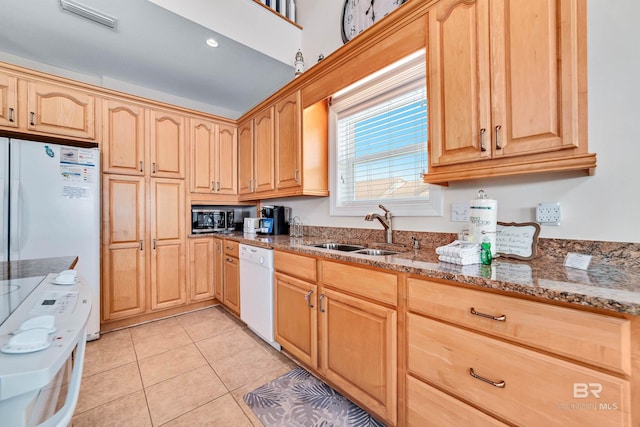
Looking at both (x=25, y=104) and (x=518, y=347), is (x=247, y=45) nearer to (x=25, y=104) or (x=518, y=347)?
(x=25, y=104)

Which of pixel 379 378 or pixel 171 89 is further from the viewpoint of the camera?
pixel 171 89

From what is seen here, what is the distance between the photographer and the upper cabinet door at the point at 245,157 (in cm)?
301

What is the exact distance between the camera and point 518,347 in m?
0.86

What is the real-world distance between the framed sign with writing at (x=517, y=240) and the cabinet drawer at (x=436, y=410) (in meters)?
0.70

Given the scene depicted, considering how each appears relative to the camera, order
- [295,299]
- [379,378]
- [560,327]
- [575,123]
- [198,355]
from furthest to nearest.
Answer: [198,355] < [295,299] < [379,378] < [575,123] < [560,327]

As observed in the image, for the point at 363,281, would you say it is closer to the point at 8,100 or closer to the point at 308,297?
the point at 308,297

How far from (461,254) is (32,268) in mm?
1957

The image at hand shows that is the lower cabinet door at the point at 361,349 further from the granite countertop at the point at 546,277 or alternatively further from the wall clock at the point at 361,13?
the wall clock at the point at 361,13

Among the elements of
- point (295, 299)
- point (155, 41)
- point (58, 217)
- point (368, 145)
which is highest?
point (155, 41)

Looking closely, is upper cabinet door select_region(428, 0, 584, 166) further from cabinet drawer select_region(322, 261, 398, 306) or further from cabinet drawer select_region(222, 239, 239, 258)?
cabinet drawer select_region(222, 239, 239, 258)

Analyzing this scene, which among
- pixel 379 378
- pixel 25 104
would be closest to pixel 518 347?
pixel 379 378

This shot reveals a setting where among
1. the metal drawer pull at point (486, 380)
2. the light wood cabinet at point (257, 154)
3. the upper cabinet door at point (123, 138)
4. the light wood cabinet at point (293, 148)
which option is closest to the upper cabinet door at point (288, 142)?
the light wood cabinet at point (293, 148)

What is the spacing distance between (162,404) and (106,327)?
57.1 inches

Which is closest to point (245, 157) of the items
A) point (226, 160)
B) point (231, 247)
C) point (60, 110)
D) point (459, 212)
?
point (226, 160)
